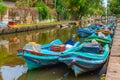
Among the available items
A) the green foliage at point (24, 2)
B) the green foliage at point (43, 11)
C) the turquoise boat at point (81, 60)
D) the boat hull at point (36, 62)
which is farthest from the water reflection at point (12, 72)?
the green foliage at point (43, 11)

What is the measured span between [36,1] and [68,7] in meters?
9.69

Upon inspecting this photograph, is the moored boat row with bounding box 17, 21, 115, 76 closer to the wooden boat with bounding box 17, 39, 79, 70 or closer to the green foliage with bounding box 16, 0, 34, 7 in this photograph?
the wooden boat with bounding box 17, 39, 79, 70

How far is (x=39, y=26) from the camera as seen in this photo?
38.9 meters

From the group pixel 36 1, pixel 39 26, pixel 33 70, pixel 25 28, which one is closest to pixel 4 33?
pixel 25 28

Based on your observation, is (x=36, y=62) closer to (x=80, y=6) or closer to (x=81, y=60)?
(x=81, y=60)

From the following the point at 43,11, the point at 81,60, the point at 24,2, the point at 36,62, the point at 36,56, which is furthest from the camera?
the point at 43,11

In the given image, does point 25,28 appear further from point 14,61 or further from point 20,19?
point 14,61

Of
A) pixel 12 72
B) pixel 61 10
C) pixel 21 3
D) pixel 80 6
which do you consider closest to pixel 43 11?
pixel 21 3

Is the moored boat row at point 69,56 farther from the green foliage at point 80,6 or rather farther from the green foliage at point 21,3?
the green foliage at point 80,6

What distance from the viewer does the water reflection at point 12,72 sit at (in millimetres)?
11012

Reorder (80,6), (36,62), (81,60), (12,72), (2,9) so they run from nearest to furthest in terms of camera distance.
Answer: (81,60), (36,62), (12,72), (2,9), (80,6)

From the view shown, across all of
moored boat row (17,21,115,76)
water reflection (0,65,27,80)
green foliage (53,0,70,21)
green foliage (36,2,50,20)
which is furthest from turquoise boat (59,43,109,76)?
green foliage (53,0,70,21)

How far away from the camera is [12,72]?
464 inches

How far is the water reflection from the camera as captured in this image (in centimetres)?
1101
